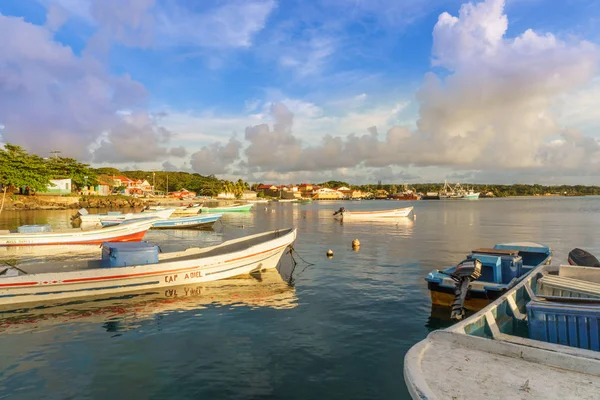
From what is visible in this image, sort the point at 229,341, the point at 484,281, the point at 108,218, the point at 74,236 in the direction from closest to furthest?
the point at 229,341
the point at 484,281
the point at 74,236
the point at 108,218

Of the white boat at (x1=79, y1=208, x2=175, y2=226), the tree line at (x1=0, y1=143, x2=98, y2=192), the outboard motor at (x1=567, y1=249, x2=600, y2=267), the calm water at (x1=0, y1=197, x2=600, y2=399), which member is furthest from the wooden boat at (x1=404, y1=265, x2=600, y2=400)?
the tree line at (x1=0, y1=143, x2=98, y2=192)

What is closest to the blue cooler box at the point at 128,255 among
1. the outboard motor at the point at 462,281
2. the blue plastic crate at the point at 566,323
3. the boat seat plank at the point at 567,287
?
the outboard motor at the point at 462,281

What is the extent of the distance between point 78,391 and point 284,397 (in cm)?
457

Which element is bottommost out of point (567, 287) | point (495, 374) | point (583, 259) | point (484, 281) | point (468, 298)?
point (468, 298)

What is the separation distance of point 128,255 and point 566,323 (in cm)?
1507

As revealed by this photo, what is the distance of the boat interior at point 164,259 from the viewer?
15630 millimetres

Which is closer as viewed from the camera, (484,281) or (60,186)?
(484,281)

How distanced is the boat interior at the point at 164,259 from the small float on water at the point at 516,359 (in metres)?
13.5

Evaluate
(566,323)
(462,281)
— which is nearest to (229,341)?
(462,281)

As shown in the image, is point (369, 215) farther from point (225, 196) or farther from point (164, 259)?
point (225, 196)

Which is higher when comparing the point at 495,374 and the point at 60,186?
the point at 60,186

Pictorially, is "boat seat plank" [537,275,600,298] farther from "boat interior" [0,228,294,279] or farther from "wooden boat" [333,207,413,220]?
"wooden boat" [333,207,413,220]

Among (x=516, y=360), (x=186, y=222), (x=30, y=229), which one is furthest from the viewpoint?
(x=186, y=222)

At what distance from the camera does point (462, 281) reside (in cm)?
1248
